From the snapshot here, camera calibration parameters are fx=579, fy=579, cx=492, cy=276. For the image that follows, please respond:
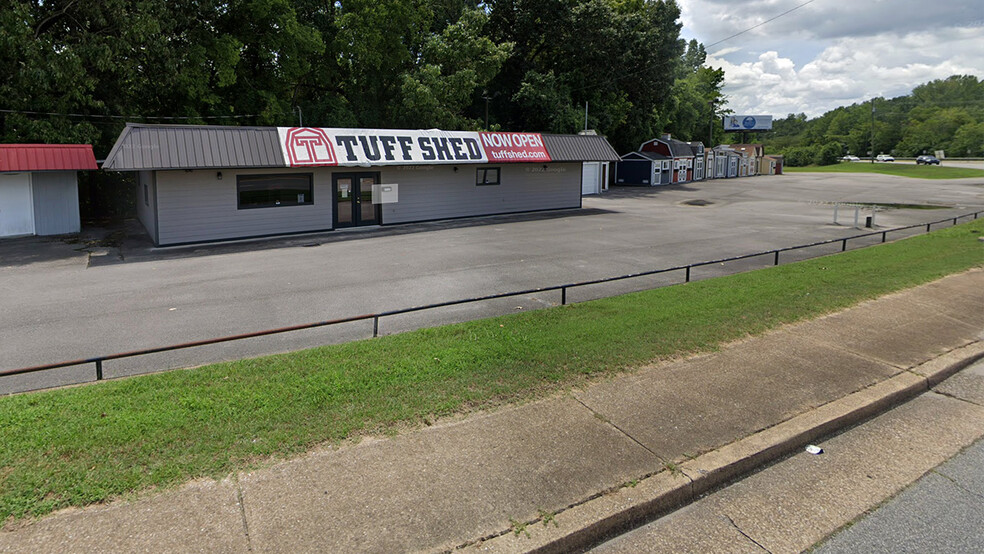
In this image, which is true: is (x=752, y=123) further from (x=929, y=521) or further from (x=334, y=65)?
(x=929, y=521)

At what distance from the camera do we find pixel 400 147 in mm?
21484

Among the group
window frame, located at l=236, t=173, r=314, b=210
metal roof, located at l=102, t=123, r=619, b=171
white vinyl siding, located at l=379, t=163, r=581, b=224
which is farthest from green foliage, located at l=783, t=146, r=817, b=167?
metal roof, located at l=102, t=123, r=619, b=171

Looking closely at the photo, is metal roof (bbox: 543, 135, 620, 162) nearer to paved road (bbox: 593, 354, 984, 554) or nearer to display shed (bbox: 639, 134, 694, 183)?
paved road (bbox: 593, 354, 984, 554)

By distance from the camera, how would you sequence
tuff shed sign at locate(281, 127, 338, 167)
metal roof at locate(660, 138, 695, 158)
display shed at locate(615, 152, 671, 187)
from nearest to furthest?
1. tuff shed sign at locate(281, 127, 338, 167)
2. display shed at locate(615, 152, 671, 187)
3. metal roof at locate(660, 138, 695, 158)

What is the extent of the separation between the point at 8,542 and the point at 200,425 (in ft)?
5.04

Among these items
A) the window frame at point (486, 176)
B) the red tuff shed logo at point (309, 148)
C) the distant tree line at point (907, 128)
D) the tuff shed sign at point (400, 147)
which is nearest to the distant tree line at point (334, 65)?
the red tuff shed logo at point (309, 148)

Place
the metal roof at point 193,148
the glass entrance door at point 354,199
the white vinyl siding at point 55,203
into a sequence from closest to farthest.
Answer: the metal roof at point 193,148 < the white vinyl siding at point 55,203 < the glass entrance door at point 354,199

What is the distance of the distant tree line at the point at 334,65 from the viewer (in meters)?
21.5

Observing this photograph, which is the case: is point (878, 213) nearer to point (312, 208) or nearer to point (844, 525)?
point (312, 208)

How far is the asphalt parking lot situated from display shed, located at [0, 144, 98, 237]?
3.11 feet

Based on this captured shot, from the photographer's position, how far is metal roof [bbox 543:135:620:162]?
2611 centimetres

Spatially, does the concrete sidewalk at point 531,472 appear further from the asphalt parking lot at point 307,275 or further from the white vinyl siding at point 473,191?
the white vinyl siding at point 473,191

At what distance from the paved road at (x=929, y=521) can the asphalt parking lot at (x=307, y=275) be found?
20.0 ft

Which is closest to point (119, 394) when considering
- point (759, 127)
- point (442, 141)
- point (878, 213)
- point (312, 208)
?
point (312, 208)
